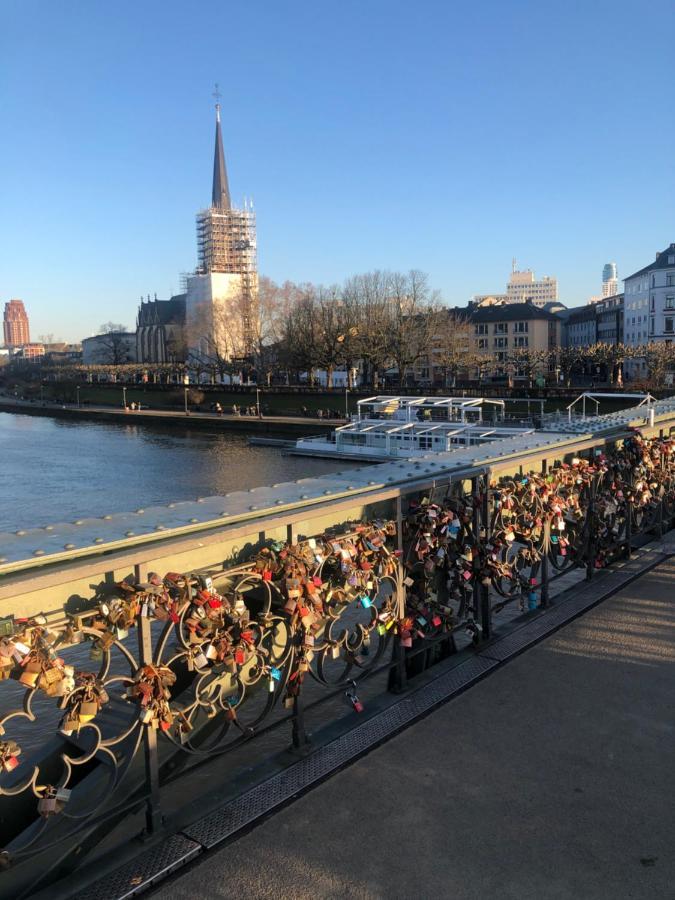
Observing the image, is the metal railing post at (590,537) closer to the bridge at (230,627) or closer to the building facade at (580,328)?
the bridge at (230,627)

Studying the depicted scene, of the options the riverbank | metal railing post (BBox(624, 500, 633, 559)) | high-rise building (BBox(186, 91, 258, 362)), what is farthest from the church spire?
metal railing post (BBox(624, 500, 633, 559))

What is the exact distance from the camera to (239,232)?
13275cm

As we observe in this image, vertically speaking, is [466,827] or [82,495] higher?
[466,827]

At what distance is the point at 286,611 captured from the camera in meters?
3.72

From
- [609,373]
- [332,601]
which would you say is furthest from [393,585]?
[609,373]

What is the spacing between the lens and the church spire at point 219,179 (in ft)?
438

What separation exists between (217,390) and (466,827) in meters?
80.6

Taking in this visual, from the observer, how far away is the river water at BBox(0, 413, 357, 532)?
33.1 m

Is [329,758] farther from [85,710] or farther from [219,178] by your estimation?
[219,178]

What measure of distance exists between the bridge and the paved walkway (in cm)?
21

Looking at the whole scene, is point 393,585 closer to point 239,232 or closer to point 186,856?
point 186,856

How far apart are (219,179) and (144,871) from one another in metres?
142

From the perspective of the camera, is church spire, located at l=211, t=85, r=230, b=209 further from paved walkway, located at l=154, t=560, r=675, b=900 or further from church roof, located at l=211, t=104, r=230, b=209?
paved walkway, located at l=154, t=560, r=675, b=900

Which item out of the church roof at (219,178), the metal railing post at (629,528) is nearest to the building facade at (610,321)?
the church roof at (219,178)
